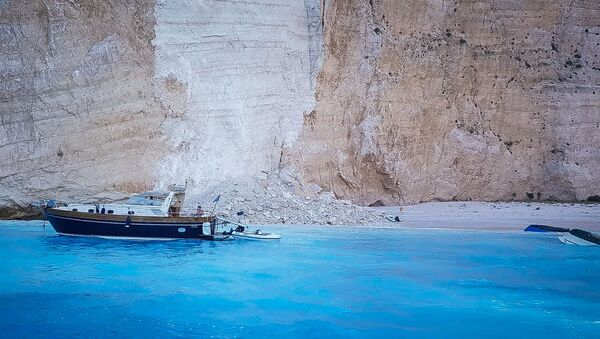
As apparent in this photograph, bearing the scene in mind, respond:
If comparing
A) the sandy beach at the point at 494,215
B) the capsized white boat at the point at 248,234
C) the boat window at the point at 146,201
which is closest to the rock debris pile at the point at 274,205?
the sandy beach at the point at 494,215

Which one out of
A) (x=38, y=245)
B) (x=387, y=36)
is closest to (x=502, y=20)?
(x=387, y=36)

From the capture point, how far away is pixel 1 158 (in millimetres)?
20031

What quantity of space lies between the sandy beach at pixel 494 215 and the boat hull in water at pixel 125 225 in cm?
668

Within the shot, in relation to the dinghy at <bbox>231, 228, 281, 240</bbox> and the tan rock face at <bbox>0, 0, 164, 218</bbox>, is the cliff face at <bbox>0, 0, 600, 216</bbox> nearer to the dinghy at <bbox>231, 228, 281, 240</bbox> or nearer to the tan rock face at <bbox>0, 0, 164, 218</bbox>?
the tan rock face at <bbox>0, 0, 164, 218</bbox>

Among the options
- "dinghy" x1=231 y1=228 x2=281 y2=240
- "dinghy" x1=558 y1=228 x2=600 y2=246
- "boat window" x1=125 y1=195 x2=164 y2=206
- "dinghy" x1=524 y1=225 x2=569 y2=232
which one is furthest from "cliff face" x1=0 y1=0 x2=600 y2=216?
"dinghy" x1=558 y1=228 x2=600 y2=246

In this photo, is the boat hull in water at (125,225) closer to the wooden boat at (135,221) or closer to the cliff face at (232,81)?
the wooden boat at (135,221)

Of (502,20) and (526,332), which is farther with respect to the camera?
(502,20)

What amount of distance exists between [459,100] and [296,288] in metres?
17.5

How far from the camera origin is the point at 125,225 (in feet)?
57.3

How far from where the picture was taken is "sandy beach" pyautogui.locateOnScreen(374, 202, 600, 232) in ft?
72.9

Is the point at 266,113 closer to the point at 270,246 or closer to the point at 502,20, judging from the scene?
the point at 270,246

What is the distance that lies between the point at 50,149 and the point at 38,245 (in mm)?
5144

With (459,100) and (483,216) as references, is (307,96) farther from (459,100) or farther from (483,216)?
(483,216)

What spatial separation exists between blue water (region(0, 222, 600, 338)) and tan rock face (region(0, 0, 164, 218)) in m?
2.59
